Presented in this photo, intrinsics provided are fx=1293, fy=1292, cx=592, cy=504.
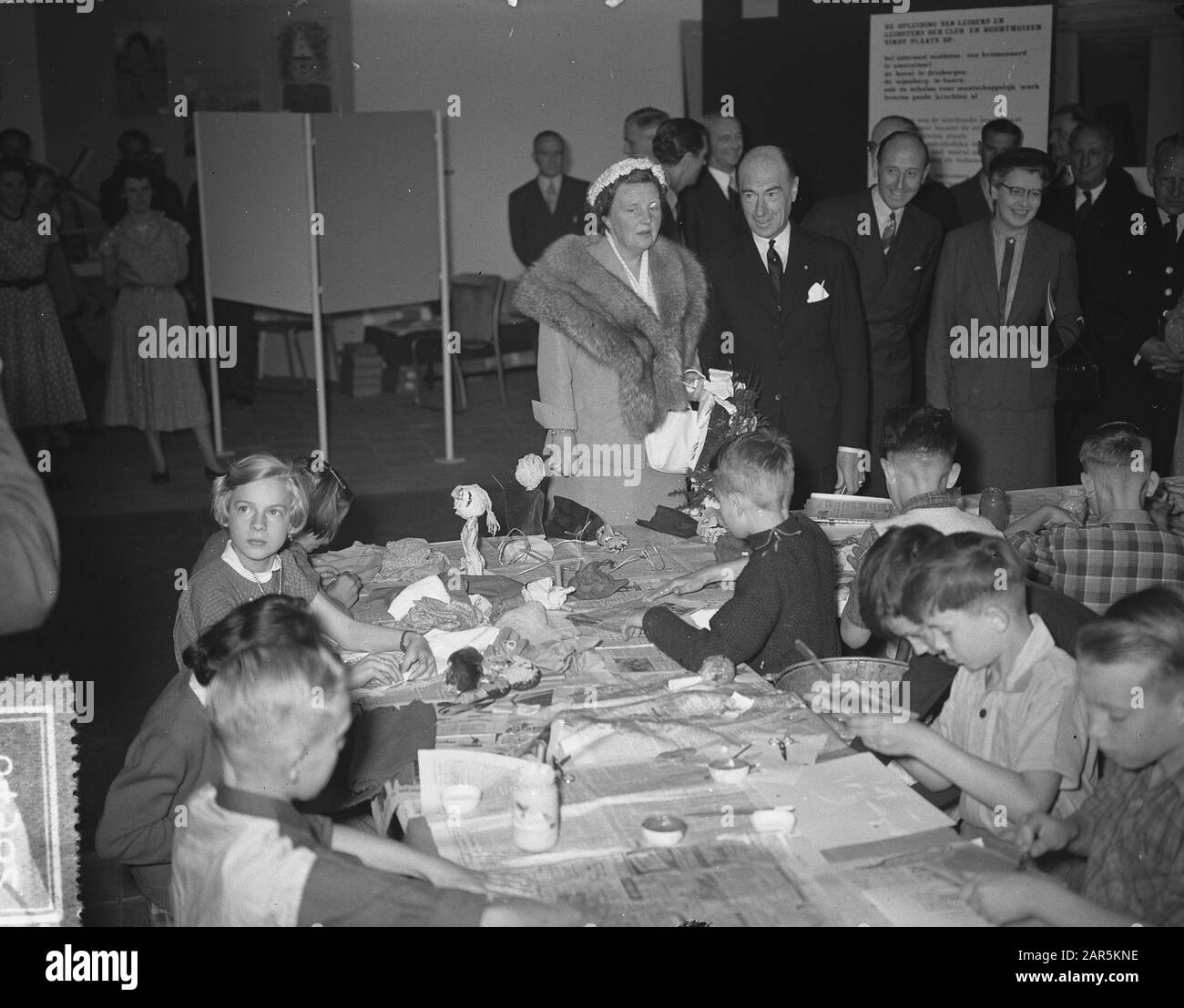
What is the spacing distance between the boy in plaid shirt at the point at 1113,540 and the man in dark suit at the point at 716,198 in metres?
3.28

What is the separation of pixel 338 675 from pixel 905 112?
7477 mm

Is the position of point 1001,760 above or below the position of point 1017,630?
below

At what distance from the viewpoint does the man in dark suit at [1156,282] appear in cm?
628

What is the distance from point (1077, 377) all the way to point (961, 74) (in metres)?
3.26

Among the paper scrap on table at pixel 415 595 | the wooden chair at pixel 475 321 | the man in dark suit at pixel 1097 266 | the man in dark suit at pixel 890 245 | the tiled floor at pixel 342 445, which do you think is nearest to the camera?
the paper scrap on table at pixel 415 595

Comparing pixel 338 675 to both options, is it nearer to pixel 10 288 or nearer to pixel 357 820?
pixel 357 820

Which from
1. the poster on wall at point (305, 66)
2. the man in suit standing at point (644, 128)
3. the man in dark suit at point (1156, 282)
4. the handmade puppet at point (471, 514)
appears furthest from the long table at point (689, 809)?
the poster on wall at point (305, 66)

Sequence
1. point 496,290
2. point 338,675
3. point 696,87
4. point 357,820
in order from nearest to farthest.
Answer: point 338,675 → point 357,820 → point 696,87 → point 496,290

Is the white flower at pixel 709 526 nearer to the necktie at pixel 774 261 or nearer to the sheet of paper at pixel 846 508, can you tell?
the sheet of paper at pixel 846 508

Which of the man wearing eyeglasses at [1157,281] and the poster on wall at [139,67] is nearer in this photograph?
the man wearing eyeglasses at [1157,281]

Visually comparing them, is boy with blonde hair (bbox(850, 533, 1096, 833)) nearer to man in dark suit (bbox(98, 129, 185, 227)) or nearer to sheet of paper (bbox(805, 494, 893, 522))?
sheet of paper (bbox(805, 494, 893, 522))

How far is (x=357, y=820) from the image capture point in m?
3.51

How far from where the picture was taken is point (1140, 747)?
7.52 ft
